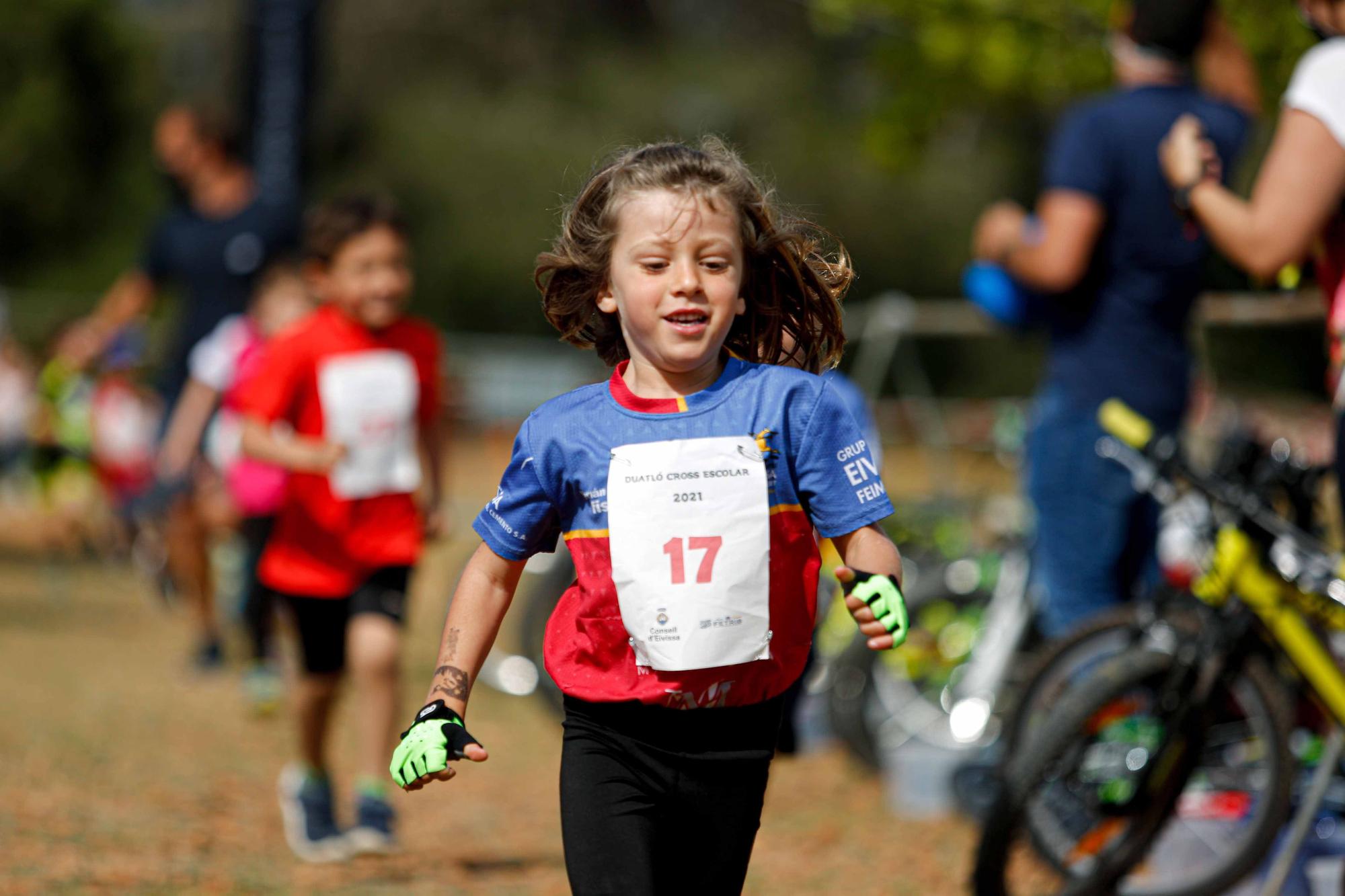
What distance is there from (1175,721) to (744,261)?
1.68 metres

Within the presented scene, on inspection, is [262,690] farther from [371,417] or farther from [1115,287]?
[1115,287]

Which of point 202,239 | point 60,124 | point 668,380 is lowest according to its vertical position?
point 60,124

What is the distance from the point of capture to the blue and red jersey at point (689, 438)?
2855mm

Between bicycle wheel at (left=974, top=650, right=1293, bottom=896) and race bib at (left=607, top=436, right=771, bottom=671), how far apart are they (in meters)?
1.41

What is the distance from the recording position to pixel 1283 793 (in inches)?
161

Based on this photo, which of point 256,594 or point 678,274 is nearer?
point 678,274

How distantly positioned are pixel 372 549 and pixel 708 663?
2.65 meters

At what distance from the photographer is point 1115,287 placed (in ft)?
15.6

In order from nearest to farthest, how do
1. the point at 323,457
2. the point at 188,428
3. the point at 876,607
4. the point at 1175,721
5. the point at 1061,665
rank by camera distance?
1. the point at 876,607
2. the point at 1175,721
3. the point at 1061,665
4. the point at 323,457
5. the point at 188,428

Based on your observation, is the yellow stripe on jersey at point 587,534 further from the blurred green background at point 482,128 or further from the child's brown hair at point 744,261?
the blurred green background at point 482,128

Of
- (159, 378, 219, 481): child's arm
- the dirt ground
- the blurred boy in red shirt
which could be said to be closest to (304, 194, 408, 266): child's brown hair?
the blurred boy in red shirt

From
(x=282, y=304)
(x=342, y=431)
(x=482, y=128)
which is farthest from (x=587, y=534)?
(x=482, y=128)

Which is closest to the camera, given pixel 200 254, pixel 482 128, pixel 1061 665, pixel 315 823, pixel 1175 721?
pixel 1175 721

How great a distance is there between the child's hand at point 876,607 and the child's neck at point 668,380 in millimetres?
447
